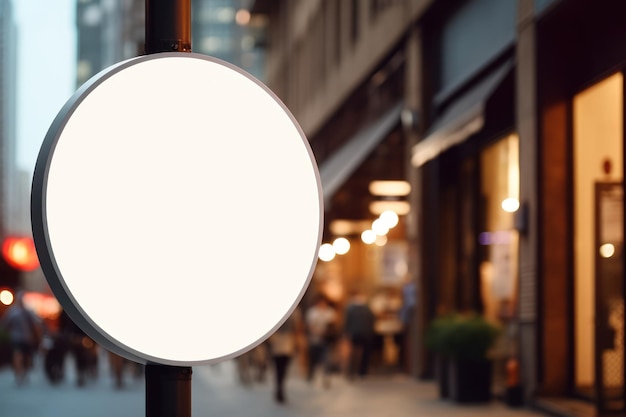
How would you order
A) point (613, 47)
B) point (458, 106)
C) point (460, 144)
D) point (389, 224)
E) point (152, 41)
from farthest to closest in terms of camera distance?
point (389, 224), point (460, 144), point (458, 106), point (613, 47), point (152, 41)

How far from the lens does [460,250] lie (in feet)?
63.6

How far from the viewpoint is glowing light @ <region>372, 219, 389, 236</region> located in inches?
1016

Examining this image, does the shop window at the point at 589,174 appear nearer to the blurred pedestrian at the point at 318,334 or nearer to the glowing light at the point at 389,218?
the blurred pedestrian at the point at 318,334

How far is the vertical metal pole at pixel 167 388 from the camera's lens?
1.84 metres

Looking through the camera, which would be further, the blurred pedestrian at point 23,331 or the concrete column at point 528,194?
the blurred pedestrian at point 23,331

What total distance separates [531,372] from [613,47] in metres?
3.89

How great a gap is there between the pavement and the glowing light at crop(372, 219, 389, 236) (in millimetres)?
4214

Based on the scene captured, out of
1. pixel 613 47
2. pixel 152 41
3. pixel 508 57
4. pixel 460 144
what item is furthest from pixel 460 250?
pixel 152 41

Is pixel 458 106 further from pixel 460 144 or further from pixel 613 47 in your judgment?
pixel 613 47

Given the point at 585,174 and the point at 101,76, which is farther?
the point at 585,174

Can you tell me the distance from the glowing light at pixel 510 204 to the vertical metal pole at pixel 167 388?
14149mm

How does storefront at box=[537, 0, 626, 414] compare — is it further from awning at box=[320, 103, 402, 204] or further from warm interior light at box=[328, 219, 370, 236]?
warm interior light at box=[328, 219, 370, 236]

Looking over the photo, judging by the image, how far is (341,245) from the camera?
30219 millimetres

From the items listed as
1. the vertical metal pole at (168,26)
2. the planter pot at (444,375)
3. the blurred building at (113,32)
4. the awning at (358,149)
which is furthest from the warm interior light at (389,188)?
the blurred building at (113,32)
